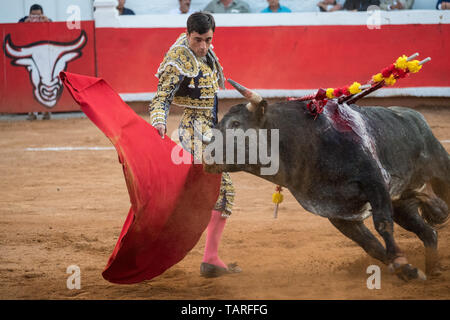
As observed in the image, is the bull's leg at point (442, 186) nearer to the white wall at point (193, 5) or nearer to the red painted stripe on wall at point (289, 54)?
the red painted stripe on wall at point (289, 54)

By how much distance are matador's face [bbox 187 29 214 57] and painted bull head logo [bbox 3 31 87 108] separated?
20.1 ft

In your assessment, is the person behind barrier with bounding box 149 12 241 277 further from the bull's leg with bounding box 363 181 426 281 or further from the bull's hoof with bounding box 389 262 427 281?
the bull's hoof with bounding box 389 262 427 281

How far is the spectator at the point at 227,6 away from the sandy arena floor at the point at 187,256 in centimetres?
369

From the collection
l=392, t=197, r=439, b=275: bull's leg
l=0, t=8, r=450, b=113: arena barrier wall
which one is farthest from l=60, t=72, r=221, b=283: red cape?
l=0, t=8, r=450, b=113: arena barrier wall

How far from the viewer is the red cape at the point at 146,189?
3.17 metres

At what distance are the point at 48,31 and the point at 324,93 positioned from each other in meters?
6.88

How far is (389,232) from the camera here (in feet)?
10.0

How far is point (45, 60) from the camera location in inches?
364

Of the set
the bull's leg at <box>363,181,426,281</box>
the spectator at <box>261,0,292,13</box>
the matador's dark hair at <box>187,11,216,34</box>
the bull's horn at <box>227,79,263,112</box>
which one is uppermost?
the spectator at <box>261,0,292,13</box>

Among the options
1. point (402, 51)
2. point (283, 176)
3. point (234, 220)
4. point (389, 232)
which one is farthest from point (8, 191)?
point (402, 51)

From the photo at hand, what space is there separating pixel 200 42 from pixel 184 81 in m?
0.22

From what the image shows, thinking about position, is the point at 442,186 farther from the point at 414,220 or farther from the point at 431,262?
the point at 431,262

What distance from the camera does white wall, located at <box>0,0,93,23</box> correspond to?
10672 mm

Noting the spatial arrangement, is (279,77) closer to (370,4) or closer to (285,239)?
(370,4)
